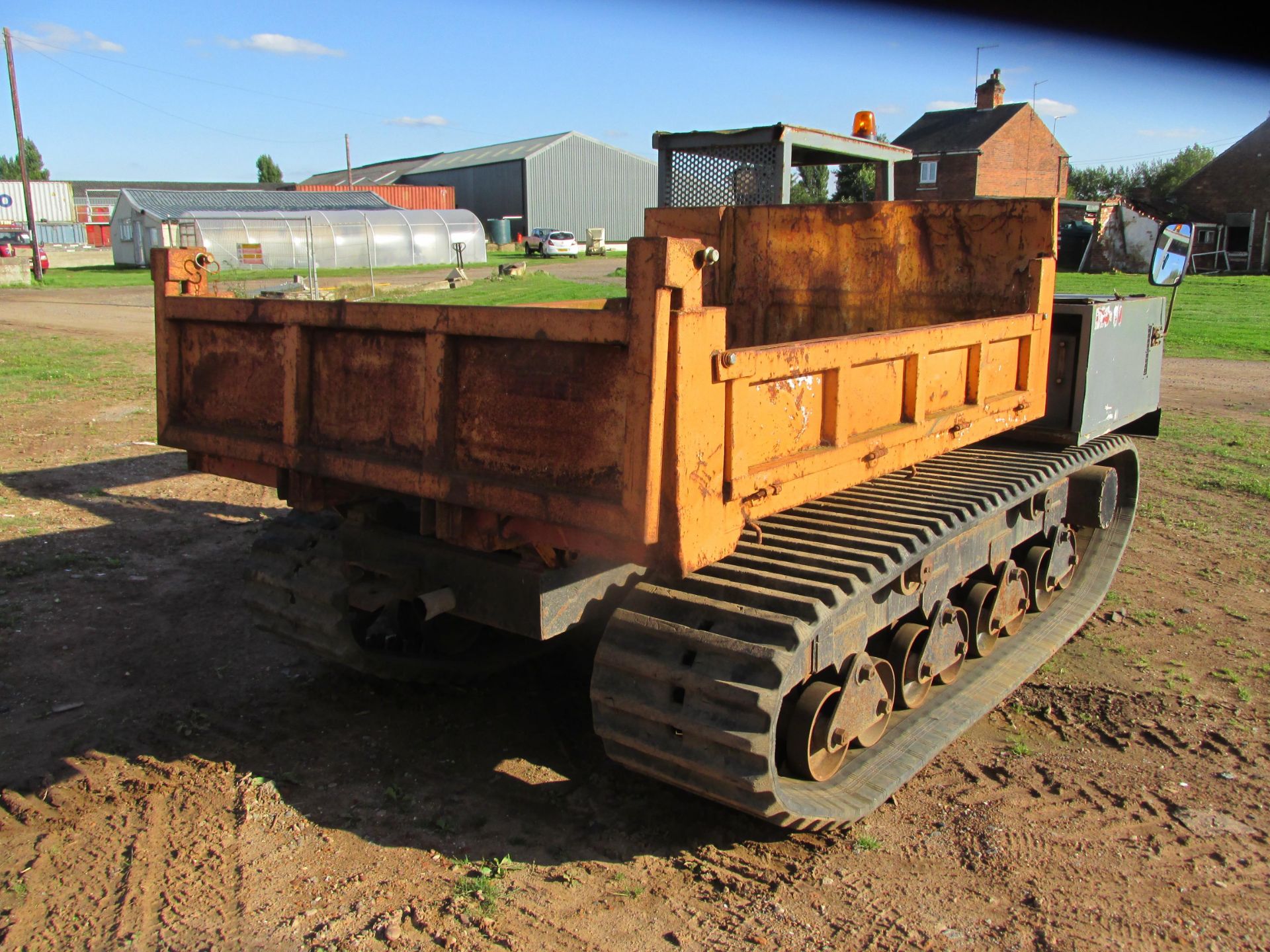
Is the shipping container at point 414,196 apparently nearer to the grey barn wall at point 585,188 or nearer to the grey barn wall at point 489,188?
the grey barn wall at point 489,188

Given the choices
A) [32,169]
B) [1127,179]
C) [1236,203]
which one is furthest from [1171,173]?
[32,169]

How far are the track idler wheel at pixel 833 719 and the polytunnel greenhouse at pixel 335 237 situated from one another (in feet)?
106

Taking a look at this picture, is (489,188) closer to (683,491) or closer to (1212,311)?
(1212,311)

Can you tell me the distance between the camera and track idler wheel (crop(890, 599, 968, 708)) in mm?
4234

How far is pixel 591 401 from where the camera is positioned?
120 inches

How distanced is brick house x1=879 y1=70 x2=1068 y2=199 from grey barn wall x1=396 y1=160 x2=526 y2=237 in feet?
66.2

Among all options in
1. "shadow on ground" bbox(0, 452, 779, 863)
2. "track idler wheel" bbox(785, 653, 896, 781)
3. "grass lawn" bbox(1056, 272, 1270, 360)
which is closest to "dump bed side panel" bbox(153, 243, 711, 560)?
"track idler wheel" bbox(785, 653, 896, 781)

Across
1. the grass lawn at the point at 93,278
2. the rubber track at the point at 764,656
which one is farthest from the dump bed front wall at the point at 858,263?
the grass lawn at the point at 93,278

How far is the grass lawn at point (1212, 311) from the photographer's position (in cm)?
1783

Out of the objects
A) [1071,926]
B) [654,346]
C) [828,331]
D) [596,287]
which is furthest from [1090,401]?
[596,287]

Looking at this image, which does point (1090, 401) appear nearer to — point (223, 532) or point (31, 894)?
point (31, 894)

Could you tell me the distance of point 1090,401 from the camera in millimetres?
5543

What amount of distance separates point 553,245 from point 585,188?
14780mm

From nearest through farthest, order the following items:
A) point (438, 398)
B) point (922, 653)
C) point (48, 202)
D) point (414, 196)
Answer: point (438, 398), point (922, 653), point (414, 196), point (48, 202)
